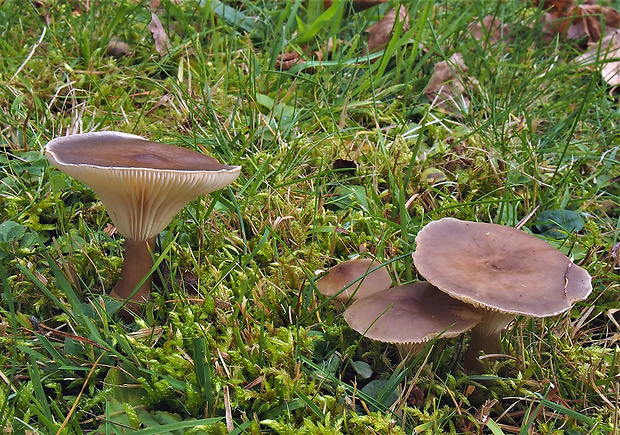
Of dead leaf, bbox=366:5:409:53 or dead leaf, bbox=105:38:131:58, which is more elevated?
dead leaf, bbox=366:5:409:53

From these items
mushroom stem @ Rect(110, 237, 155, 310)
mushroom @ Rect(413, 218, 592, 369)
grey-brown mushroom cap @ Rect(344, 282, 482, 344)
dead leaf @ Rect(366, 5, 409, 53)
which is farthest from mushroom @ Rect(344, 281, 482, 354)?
dead leaf @ Rect(366, 5, 409, 53)

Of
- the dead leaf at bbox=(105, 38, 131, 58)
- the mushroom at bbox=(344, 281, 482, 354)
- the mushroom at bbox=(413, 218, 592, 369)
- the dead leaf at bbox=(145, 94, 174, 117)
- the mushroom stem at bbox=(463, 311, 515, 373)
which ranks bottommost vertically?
the mushroom stem at bbox=(463, 311, 515, 373)

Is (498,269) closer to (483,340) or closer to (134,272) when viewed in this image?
(483,340)

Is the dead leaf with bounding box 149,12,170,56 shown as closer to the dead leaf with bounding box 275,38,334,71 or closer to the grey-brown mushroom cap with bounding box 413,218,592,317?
the dead leaf with bounding box 275,38,334,71

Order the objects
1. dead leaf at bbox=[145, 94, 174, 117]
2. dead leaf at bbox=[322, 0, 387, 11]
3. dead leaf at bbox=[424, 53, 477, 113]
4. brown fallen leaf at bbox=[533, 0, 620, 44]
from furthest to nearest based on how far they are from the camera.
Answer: brown fallen leaf at bbox=[533, 0, 620, 44] < dead leaf at bbox=[322, 0, 387, 11] < dead leaf at bbox=[424, 53, 477, 113] < dead leaf at bbox=[145, 94, 174, 117]

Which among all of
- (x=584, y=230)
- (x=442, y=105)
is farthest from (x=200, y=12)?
(x=584, y=230)

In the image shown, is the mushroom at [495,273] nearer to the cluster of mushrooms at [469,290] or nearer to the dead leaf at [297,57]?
the cluster of mushrooms at [469,290]

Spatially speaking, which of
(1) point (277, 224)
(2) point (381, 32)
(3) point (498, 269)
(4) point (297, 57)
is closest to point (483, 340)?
(3) point (498, 269)

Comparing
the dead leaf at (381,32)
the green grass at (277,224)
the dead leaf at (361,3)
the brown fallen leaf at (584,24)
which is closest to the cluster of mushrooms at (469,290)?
the green grass at (277,224)
